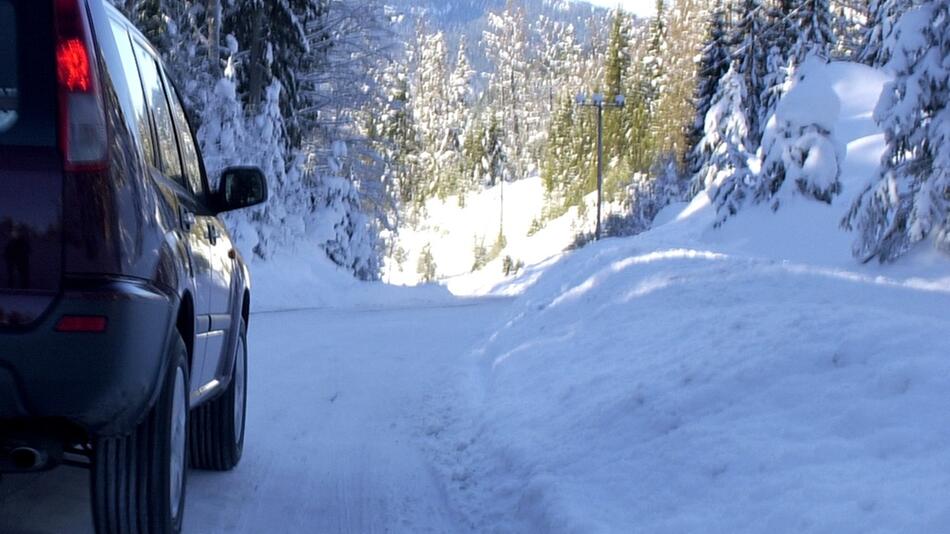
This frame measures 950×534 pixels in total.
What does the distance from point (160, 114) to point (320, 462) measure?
2788 millimetres

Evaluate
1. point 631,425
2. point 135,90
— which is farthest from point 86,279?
point 631,425

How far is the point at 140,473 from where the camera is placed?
3645 millimetres

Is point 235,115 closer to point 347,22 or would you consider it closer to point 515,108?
point 347,22

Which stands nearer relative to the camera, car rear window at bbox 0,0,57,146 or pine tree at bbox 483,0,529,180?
car rear window at bbox 0,0,57,146

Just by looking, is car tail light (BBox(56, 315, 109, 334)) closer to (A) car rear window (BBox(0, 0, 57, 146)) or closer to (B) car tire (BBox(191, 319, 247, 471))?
(A) car rear window (BBox(0, 0, 57, 146))

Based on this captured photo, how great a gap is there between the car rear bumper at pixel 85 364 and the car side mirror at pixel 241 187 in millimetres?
2141

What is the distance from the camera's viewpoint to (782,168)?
91.2 ft

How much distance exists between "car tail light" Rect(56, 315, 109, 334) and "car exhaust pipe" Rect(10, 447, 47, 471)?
1.53 feet

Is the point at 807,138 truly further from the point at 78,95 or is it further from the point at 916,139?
the point at 78,95

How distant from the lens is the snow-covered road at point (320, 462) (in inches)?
200

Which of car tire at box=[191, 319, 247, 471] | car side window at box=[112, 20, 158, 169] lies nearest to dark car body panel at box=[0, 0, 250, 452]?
car side window at box=[112, 20, 158, 169]


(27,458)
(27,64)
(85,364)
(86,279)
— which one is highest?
(27,64)

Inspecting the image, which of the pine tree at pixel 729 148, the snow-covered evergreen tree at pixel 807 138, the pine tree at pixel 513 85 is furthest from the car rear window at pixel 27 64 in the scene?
the pine tree at pixel 513 85

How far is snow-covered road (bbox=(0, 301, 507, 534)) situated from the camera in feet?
16.6
